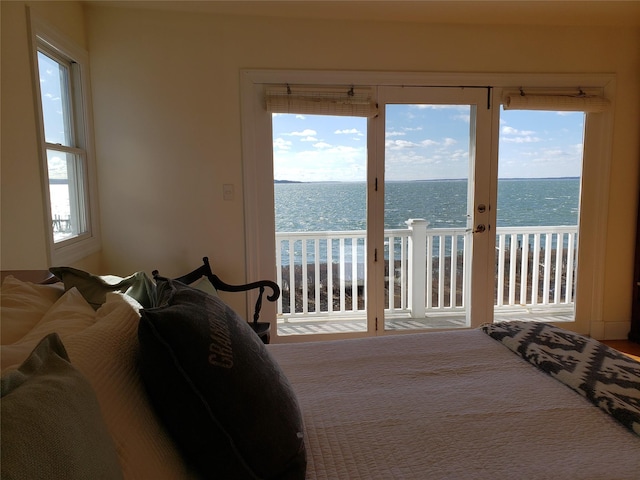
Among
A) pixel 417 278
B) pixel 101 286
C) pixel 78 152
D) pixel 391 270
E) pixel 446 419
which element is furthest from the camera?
pixel 417 278

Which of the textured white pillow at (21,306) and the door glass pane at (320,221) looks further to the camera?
the door glass pane at (320,221)

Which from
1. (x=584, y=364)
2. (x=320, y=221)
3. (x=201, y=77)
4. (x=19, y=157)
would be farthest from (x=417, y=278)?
(x=19, y=157)

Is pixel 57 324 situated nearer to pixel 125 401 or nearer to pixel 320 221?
pixel 125 401

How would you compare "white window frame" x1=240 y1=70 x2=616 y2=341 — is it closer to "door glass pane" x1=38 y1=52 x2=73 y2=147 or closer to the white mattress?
"door glass pane" x1=38 y1=52 x2=73 y2=147

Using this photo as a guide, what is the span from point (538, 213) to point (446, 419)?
2929 millimetres

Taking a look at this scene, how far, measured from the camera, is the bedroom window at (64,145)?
2.20m

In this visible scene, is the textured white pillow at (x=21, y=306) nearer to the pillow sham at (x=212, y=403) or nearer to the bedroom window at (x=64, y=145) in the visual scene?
the pillow sham at (x=212, y=403)

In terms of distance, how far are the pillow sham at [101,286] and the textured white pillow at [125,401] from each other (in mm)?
408

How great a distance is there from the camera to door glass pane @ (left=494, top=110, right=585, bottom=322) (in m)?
3.30

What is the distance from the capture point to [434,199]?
331cm

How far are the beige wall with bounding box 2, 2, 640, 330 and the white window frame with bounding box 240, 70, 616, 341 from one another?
0.20ft

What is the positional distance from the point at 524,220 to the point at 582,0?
165 cm

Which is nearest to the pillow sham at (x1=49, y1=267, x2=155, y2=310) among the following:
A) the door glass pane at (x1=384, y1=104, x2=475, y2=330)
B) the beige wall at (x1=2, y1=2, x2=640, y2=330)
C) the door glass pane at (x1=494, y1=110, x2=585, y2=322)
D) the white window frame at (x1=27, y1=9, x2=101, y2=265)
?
the white window frame at (x1=27, y1=9, x2=101, y2=265)

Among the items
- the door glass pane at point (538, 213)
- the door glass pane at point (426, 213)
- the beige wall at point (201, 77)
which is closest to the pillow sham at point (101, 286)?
the beige wall at point (201, 77)
